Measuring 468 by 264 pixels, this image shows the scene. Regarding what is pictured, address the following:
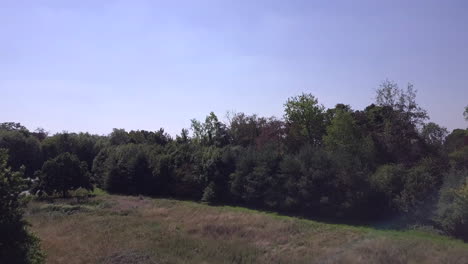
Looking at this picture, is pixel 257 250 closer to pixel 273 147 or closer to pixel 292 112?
pixel 273 147

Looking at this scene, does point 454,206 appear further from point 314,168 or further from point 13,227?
point 13,227

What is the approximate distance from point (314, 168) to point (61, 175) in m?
26.9

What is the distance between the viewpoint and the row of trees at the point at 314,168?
29.4m

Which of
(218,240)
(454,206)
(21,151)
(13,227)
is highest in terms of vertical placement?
(21,151)

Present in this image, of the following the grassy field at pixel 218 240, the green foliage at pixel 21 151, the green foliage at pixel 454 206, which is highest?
the green foliage at pixel 21 151

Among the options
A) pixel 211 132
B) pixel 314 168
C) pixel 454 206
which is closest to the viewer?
pixel 454 206

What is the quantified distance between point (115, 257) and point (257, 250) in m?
7.98

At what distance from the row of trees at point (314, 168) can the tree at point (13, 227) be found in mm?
21560

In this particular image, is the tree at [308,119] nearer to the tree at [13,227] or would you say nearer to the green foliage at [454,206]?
the green foliage at [454,206]

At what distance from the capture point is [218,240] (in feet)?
89.2

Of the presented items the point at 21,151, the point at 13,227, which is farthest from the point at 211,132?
the point at 13,227

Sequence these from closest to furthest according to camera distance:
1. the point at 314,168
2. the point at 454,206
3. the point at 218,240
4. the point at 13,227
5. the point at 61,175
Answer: the point at 13,227 < the point at 454,206 < the point at 218,240 < the point at 314,168 < the point at 61,175

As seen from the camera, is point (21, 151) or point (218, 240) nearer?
point (218, 240)

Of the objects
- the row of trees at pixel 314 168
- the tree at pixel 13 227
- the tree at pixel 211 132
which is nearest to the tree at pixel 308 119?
the row of trees at pixel 314 168
